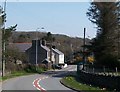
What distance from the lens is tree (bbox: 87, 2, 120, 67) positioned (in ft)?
248

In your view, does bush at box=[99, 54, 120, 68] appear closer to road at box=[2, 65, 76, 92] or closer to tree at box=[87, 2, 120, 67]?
tree at box=[87, 2, 120, 67]

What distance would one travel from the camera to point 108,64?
73.6 m

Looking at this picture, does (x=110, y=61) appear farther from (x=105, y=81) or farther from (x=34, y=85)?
(x=105, y=81)

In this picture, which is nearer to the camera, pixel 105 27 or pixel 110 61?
pixel 110 61


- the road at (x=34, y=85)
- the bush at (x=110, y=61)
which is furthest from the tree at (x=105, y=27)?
the road at (x=34, y=85)

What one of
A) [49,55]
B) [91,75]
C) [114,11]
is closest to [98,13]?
[114,11]

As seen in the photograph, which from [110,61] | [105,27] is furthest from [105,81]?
[105,27]

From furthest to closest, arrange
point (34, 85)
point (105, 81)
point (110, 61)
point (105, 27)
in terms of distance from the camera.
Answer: point (105, 27)
point (110, 61)
point (34, 85)
point (105, 81)

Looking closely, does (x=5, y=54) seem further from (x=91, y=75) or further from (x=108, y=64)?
(x=108, y=64)

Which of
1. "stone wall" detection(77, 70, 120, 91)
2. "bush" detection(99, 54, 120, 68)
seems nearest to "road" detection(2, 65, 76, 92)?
"stone wall" detection(77, 70, 120, 91)

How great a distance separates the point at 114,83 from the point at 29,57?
89.0 metres

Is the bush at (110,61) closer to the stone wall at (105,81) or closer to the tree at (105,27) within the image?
the tree at (105,27)

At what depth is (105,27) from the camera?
77875 mm

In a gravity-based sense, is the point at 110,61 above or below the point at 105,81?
above
